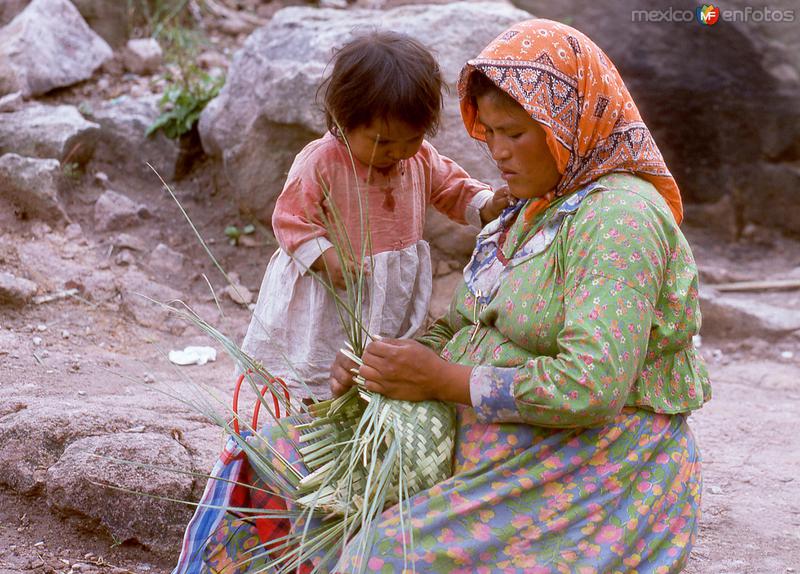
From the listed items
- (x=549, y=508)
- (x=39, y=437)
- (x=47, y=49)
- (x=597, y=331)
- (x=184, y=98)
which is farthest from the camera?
(x=47, y=49)

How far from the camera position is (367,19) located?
4930 mm

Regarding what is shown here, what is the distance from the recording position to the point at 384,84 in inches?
94.0

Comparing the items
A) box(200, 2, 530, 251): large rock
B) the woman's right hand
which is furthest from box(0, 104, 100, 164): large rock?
the woman's right hand

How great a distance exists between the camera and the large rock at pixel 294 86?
451cm

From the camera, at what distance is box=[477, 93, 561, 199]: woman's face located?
6.31 ft

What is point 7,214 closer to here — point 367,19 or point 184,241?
point 184,241

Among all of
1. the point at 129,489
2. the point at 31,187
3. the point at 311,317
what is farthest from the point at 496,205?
the point at 31,187

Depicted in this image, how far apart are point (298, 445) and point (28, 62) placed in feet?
14.3

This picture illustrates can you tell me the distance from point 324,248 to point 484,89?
0.66 metres

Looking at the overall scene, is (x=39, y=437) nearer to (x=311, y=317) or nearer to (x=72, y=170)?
(x=311, y=317)

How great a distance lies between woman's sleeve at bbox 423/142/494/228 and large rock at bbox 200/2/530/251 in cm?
164

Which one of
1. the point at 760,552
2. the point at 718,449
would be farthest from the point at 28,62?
the point at 760,552

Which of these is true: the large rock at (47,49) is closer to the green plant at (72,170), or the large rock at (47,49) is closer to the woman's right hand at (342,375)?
the green plant at (72,170)

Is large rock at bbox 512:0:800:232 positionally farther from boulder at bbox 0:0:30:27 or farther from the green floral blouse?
the green floral blouse
